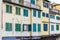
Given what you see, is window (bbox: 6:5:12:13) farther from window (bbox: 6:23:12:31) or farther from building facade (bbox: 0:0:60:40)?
window (bbox: 6:23:12:31)

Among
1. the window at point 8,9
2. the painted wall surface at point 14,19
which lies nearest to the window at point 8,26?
the painted wall surface at point 14,19

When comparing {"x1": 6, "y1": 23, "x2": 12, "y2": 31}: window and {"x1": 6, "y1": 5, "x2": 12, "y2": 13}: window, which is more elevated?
{"x1": 6, "y1": 5, "x2": 12, "y2": 13}: window

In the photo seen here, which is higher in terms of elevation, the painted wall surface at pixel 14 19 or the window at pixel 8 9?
the window at pixel 8 9

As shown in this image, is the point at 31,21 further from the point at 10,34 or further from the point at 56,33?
the point at 56,33

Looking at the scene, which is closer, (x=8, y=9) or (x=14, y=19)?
(x=8, y=9)

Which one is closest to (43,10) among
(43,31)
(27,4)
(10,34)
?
(43,31)

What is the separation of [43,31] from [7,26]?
30.5ft

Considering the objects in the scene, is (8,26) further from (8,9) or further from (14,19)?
(8,9)

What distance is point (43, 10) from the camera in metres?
28.4

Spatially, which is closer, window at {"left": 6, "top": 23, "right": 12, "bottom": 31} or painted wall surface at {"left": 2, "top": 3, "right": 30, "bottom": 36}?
painted wall surface at {"left": 2, "top": 3, "right": 30, "bottom": 36}

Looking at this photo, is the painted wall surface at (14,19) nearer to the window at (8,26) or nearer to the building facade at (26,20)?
the building facade at (26,20)

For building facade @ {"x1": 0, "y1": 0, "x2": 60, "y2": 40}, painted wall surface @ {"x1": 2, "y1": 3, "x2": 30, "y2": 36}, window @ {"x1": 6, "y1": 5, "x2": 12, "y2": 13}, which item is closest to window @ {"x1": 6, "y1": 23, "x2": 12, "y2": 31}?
building facade @ {"x1": 0, "y1": 0, "x2": 60, "y2": 40}

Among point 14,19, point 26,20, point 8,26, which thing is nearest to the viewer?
point 8,26

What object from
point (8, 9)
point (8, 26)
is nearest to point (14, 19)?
point (8, 26)
